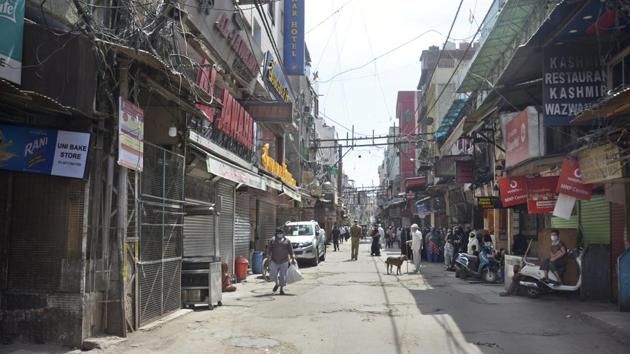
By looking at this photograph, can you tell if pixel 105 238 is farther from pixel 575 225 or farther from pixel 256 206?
pixel 256 206

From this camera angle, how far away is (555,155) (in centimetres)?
1475

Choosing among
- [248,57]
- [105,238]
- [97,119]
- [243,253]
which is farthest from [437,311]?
[248,57]

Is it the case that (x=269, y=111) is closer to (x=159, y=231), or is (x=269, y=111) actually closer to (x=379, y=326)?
(x=159, y=231)

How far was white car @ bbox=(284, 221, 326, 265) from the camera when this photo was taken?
82.8 feet

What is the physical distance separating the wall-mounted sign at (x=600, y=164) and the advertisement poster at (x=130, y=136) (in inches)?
306

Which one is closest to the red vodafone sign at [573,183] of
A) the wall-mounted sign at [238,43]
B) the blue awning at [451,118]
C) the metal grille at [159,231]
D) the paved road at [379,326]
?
the paved road at [379,326]

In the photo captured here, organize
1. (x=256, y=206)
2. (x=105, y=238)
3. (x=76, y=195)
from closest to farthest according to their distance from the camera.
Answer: (x=76, y=195) → (x=105, y=238) → (x=256, y=206)

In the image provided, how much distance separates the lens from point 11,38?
723 cm

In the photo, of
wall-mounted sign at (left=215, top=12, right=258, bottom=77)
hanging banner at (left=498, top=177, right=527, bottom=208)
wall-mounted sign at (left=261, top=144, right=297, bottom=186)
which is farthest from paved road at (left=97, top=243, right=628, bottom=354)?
wall-mounted sign at (left=261, top=144, right=297, bottom=186)

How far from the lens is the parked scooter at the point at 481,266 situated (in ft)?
59.9

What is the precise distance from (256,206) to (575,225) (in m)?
14.2

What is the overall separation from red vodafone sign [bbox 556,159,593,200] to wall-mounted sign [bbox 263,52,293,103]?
15905 mm

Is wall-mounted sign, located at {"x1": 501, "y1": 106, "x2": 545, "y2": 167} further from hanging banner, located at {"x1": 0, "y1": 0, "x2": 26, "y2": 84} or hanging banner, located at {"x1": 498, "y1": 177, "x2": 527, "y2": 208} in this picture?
hanging banner, located at {"x1": 0, "y1": 0, "x2": 26, "y2": 84}

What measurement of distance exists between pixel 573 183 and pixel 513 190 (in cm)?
416
